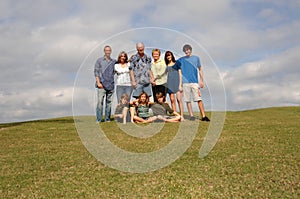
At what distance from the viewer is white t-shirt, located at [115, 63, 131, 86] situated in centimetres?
1680

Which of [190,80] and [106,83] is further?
[106,83]

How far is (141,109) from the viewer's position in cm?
1730

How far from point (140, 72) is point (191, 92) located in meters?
2.40

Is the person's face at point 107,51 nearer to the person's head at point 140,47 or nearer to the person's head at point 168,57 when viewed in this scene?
the person's head at point 140,47

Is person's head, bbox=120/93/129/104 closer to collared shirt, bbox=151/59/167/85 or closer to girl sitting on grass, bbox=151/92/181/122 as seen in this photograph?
girl sitting on grass, bbox=151/92/181/122

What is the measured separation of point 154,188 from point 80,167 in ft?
8.47

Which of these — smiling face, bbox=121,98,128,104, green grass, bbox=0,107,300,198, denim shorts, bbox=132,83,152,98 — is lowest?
green grass, bbox=0,107,300,198

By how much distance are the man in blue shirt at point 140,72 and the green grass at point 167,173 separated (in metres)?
3.93

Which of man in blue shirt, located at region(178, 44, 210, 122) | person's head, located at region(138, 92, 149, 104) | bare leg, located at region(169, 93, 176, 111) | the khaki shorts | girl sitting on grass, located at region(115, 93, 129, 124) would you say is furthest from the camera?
bare leg, located at region(169, 93, 176, 111)

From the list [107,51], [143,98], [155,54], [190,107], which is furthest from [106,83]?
[190,107]

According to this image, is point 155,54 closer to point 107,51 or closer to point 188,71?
point 188,71

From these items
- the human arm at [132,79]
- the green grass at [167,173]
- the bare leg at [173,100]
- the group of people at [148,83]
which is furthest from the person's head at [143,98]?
the green grass at [167,173]

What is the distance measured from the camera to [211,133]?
1320cm

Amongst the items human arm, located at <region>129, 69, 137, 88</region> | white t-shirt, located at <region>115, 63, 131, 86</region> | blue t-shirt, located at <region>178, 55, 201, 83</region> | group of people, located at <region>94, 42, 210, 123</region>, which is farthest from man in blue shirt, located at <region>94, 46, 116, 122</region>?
blue t-shirt, located at <region>178, 55, 201, 83</region>
